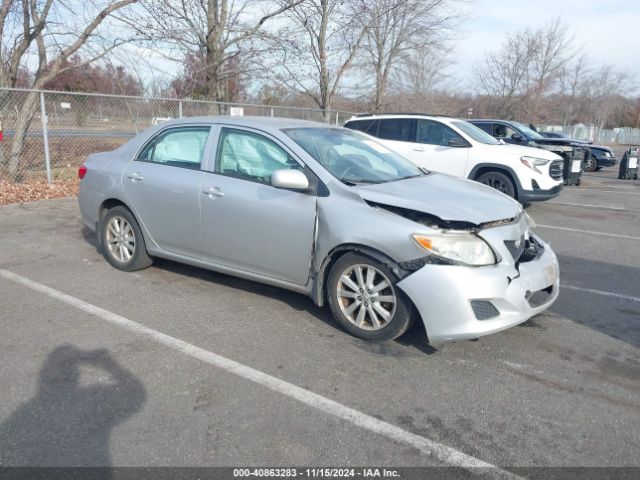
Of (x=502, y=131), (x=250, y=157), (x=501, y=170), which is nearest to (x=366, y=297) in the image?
(x=250, y=157)

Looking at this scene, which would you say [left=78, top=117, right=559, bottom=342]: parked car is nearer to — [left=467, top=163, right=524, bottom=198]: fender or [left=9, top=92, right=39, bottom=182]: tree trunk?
[left=467, top=163, right=524, bottom=198]: fender

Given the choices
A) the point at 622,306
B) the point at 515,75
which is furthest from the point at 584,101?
the point at 622,306

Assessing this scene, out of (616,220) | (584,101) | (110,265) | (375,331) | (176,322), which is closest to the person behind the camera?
(375,331)

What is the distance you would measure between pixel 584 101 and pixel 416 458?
6361 centimetres

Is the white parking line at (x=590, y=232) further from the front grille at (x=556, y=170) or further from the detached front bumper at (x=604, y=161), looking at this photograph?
the detached front bumper at (x=604, y=161)

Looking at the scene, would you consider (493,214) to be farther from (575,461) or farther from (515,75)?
(515,75)

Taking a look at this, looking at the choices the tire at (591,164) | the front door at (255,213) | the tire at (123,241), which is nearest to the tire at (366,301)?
the front door at (255,213)

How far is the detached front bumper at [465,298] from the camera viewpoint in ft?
10.8

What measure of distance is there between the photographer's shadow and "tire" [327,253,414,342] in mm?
1530

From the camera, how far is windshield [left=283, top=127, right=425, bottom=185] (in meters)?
4.16

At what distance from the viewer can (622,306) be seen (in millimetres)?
4621

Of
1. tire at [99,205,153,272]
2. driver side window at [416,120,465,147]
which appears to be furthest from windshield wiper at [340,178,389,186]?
driver side window at [416,120,465,147]

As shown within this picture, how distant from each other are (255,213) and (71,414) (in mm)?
2017

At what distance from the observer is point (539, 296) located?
3770mm
